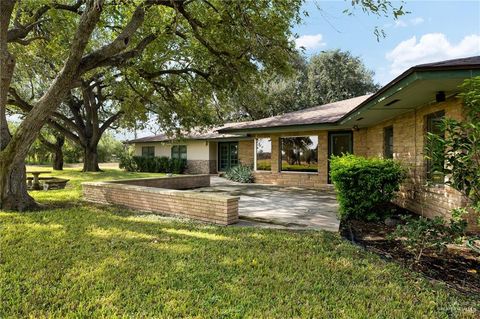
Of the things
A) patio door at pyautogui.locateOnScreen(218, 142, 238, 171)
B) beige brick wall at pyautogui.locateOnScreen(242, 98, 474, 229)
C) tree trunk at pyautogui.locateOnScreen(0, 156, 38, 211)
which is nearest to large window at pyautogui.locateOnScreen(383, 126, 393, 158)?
beige brick wall at pyautogui.locateOnScreen(242, 98, 474, 229)

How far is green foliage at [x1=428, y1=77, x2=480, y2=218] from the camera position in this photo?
3.71 metres

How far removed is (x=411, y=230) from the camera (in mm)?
4617

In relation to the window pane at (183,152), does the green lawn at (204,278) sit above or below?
below

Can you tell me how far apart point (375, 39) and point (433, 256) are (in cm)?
492

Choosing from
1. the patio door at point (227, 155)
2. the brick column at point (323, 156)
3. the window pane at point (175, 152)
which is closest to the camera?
the brick column at point (323, 156)

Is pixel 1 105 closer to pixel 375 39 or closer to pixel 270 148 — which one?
pixel 375 39

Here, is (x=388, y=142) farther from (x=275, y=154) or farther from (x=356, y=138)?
(x=275, y=154)

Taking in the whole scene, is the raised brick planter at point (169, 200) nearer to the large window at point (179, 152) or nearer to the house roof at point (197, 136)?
the house roof at point (197, 136)

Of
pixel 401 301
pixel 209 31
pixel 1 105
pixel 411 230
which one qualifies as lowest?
pixel 401 301

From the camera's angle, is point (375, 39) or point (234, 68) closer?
point (375, 39)

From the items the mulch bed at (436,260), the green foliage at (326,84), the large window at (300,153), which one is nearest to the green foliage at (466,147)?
the mulch bed at (436,260)

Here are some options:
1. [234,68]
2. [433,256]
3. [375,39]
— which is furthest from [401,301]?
[234,68]

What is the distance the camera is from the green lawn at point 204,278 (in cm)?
320

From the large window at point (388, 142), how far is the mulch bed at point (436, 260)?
524 cm
